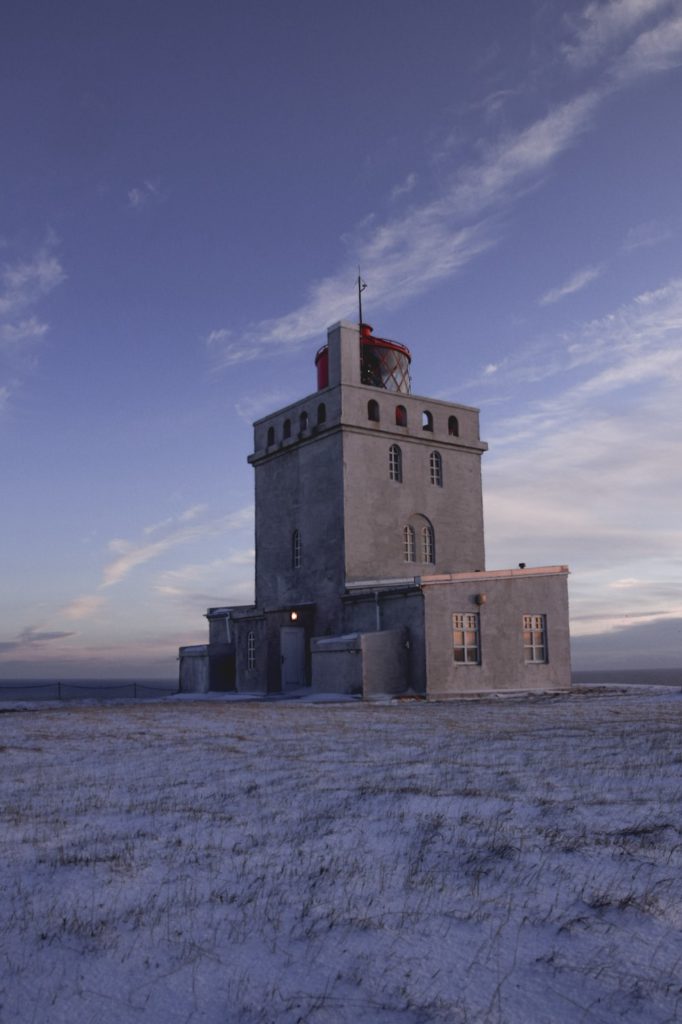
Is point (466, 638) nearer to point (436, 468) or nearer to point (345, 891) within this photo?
point (436, 468)

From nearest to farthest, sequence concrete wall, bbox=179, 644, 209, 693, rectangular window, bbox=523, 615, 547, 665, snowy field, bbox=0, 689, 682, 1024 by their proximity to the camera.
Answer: snowy field, bbox=0, 689, 682, 1024 → rectangular window, bbox=523, 615, 547, 665 → concrete wall, bbox=179, 644, 209, 693

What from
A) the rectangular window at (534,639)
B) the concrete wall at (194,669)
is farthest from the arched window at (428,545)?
the concrete wall at (194,669)

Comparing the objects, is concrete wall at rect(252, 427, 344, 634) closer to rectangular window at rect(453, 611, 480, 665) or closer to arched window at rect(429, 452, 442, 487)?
arched window at rect(429, 452, 442, 487)

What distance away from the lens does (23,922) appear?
4660mm

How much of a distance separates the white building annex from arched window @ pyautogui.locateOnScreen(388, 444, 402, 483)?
0.23 feet

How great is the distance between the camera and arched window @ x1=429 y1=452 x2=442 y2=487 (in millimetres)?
34312

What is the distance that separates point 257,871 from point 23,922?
1.48 meters

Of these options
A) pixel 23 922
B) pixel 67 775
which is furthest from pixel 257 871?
pixel 67 775

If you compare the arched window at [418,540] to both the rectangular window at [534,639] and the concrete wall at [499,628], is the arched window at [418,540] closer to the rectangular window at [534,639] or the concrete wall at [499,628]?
the concrete wall at [499,628]

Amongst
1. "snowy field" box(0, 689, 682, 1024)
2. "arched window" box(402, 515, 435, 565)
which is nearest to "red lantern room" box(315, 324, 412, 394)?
"arched window" box(402, 515, 435, 565)

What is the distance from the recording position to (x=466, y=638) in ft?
90.6

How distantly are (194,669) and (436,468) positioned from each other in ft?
44.3

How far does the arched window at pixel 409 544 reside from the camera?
3269 cm

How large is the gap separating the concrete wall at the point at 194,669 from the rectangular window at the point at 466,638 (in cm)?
1224
